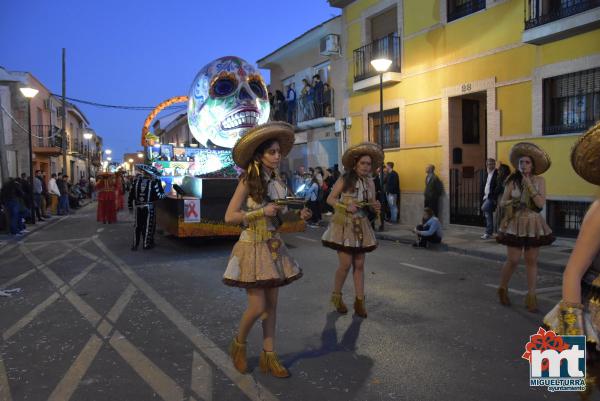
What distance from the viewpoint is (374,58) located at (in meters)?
16.3

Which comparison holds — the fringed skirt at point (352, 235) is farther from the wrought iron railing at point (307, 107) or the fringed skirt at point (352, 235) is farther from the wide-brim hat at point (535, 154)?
the wrought iron railing at point (307, 107)

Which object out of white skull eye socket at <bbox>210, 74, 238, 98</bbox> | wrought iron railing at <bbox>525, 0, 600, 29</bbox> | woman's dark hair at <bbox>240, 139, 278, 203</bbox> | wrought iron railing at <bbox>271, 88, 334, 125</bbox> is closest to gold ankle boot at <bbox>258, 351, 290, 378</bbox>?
woman's dark hair at <bbox>240, 139, 278, 203</bbox>

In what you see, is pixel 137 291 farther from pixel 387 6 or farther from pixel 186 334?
pixel 387 6

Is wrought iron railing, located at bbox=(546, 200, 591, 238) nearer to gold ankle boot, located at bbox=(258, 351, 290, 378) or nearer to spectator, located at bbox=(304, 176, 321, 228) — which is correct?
spectator, located at bbox=(304, 176, 321, 228)

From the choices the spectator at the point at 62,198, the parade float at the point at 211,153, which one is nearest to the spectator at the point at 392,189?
the parade float at the point at 211,153

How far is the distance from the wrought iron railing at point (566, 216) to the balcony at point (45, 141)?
2984cm

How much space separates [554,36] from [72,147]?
142 ft

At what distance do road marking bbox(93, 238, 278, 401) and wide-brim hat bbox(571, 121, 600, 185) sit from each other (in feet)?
7.99

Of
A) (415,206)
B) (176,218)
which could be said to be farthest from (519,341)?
(415,206)

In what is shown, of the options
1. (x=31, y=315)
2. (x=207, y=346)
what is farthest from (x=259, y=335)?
(x=31, y=315)

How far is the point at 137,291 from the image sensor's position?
21.7 feet

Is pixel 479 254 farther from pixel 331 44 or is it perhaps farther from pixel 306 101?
pixel 306 101

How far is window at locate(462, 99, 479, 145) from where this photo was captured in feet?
45.7

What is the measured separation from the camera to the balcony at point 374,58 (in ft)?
49.5
